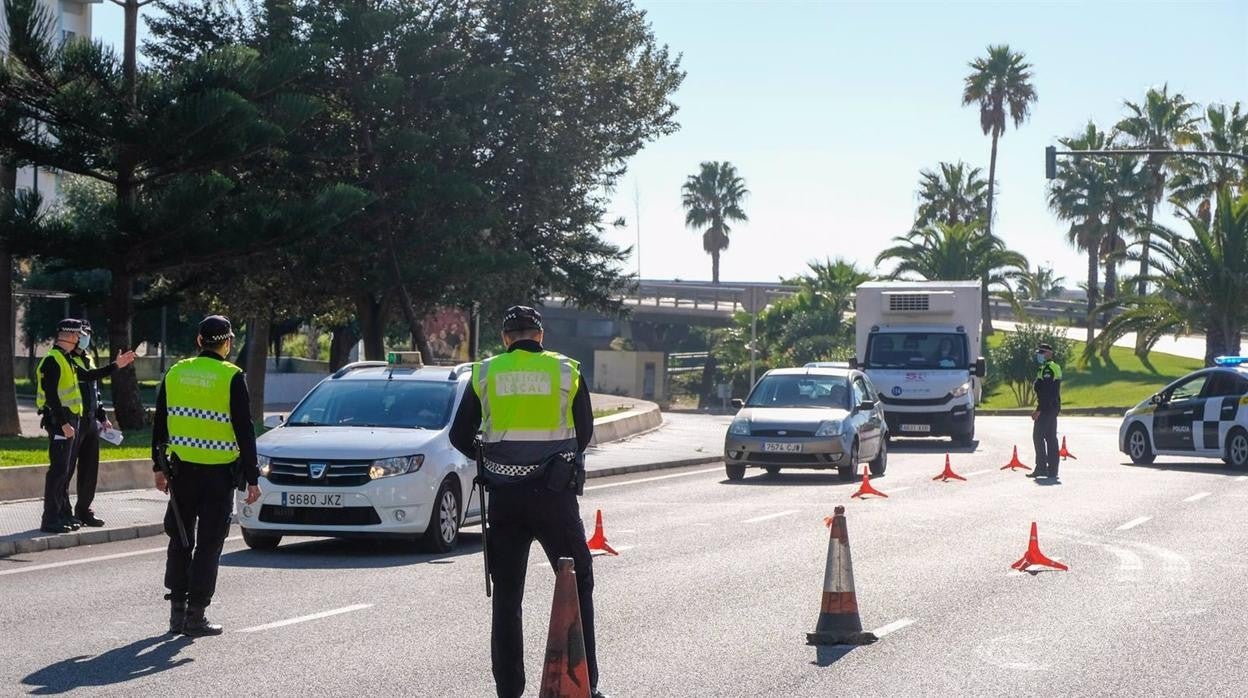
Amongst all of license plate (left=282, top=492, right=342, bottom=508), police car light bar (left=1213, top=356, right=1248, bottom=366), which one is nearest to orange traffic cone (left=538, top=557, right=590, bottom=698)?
license plate (left=282, top=492, right=342, bottom=508)

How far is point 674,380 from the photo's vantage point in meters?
86.2

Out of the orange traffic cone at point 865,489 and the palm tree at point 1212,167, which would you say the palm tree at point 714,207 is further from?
the orange traffic cone at point 865,489

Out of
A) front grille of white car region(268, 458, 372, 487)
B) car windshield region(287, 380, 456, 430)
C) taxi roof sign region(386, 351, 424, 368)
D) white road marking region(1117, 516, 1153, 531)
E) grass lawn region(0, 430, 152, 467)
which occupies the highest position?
taxi roof sign region(386, 351, 424, 368)

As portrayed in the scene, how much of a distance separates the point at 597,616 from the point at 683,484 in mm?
12977

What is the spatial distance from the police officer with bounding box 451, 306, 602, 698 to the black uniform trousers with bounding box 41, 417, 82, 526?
7894mm

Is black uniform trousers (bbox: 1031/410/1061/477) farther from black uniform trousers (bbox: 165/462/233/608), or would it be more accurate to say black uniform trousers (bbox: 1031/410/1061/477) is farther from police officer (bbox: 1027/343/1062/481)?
black uniform trousers (bbox: 165/462/233/608)

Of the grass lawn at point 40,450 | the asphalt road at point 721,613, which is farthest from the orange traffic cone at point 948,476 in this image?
the grass lawn at point 40,450

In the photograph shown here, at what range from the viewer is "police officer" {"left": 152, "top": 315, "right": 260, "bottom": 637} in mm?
9703

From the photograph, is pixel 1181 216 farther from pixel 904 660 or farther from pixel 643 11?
pixel 904 660

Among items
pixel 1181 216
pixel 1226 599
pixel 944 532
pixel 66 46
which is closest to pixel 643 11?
pixel 66 46

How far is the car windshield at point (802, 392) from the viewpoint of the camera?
24.7 metres

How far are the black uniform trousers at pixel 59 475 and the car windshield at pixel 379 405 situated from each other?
6.11ft

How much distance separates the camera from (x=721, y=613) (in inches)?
424

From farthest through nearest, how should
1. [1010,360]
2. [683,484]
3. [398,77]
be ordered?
[1010,360] → [398,77] → [683,484]
